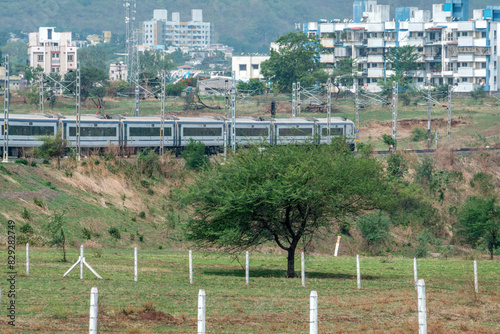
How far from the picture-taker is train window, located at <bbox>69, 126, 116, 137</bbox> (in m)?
64.4

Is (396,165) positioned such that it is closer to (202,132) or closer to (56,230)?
(202,132)

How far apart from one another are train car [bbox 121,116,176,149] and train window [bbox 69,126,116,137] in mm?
1234

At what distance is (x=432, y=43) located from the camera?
14775 centimetres

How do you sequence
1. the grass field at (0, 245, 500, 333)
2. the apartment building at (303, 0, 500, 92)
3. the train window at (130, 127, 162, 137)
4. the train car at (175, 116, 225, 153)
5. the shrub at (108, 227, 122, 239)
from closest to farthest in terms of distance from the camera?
the grass field at (0, 245, 500, 333) → the shrub at (108, 227, 122, 239) → the train window at (130, 127, 162, 137) → the train car at (175, 116, 225, 153) → the apartment building at (303, 0, 500, 92)

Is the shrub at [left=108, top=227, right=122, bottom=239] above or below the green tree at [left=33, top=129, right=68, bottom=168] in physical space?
below

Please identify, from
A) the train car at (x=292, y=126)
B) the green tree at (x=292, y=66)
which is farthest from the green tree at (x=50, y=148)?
the green tree at (x=292, y=66)

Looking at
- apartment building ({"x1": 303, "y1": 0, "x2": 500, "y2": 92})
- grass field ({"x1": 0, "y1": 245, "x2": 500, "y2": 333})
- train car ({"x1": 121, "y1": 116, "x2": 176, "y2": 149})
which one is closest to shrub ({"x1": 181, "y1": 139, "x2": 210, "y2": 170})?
train car ({"x1": 121, "y1": 116, "x2": 176, "y2": 149})

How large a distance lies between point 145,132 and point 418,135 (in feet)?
148

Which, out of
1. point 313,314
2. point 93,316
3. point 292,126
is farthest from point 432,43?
point 93,316

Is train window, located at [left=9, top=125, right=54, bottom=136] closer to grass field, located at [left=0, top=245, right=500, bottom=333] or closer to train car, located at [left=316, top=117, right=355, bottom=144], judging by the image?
train car, located at [left=316, top=117, right=355, bottom=144]

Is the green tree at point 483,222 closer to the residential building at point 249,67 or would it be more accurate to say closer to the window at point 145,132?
the window at point 145,132

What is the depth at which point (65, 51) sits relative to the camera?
623 feet

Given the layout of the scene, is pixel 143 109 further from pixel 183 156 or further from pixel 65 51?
pixel 65 51

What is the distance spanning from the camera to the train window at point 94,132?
6438 centimetres
